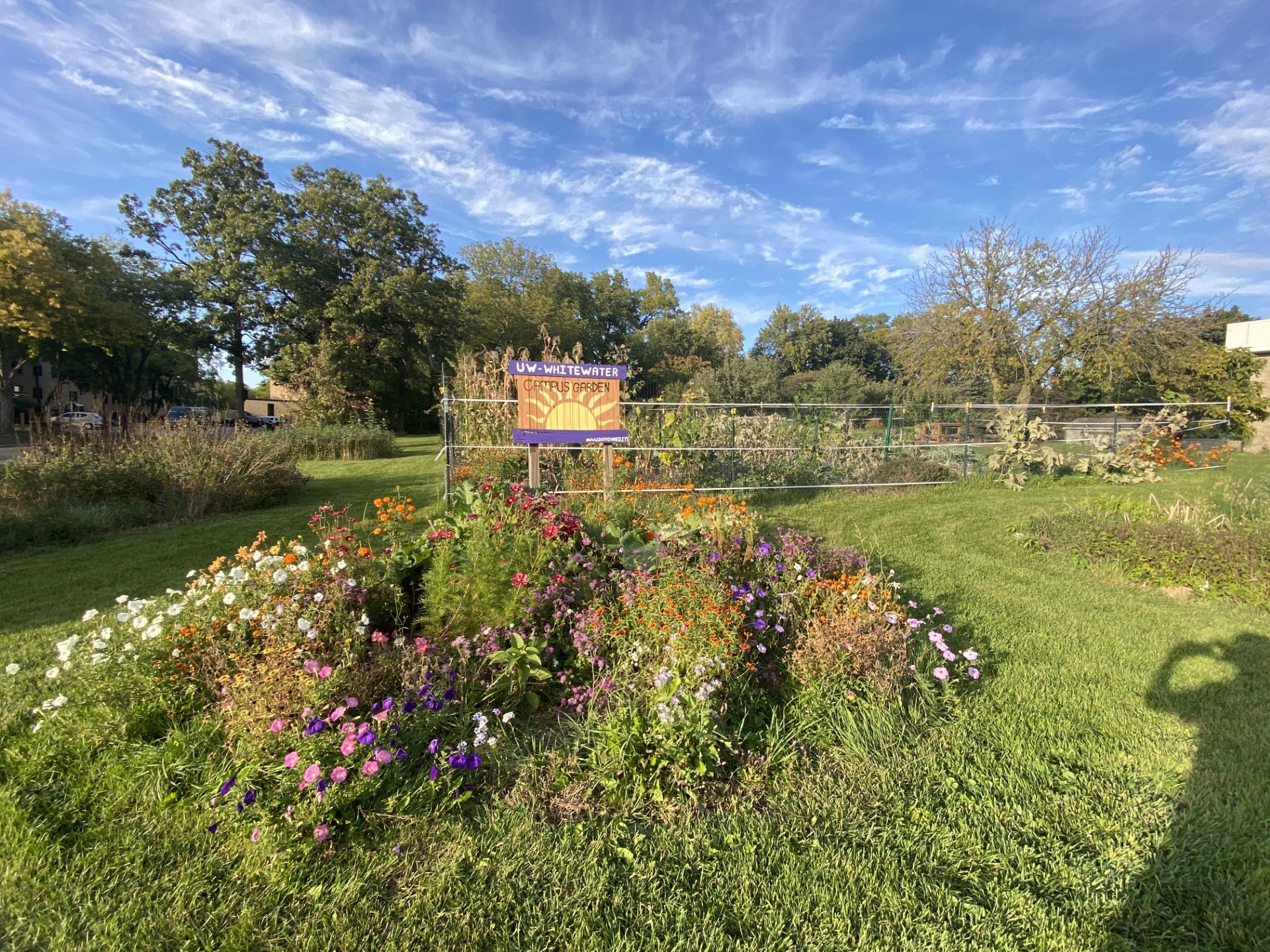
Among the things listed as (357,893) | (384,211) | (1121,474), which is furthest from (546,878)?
(384,211)

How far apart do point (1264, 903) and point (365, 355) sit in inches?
1137

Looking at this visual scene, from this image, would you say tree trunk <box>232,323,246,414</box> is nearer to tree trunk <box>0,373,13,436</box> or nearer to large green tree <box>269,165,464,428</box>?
large green tree <box>269,165,464,428</box>

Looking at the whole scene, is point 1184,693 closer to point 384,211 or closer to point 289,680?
point 289,680

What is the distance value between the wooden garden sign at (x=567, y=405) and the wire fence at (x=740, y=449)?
64 centimetres

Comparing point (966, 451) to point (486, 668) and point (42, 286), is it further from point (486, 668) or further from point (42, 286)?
point (42, 286)

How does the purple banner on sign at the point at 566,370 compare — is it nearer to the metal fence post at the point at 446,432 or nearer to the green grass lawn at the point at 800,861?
the metal fence post at the point at 446,432

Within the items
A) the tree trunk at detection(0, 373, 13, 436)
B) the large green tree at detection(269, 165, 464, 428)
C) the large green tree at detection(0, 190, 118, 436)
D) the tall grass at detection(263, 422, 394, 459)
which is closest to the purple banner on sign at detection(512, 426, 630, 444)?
the tall grass at detection(263, 422, 394, 459)

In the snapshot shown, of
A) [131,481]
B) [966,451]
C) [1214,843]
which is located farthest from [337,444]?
[1214,843]

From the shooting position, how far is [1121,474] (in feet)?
36.2

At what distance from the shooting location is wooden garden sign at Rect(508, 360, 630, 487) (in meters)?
6.18

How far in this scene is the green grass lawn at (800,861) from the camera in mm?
1688

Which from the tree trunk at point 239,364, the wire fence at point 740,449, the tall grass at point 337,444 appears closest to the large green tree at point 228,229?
the tree trunk at point 239,364

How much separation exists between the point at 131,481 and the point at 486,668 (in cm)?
777

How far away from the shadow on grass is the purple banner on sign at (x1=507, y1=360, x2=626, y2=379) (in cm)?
520
